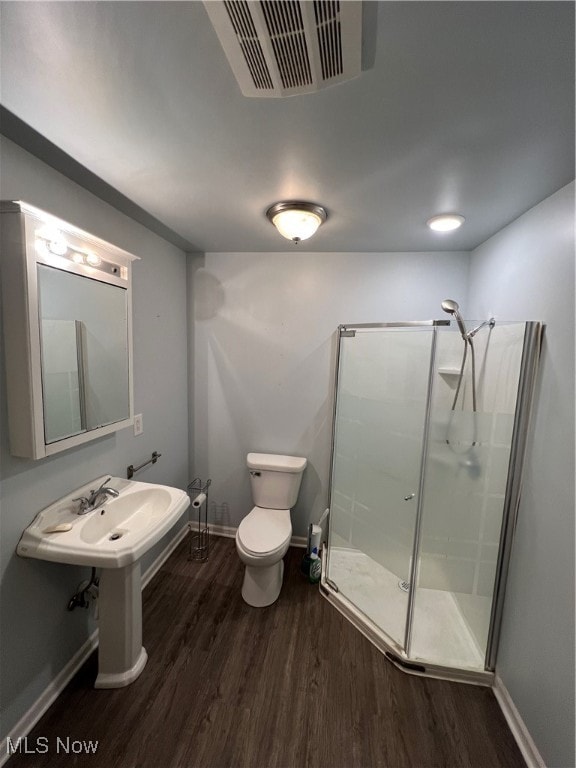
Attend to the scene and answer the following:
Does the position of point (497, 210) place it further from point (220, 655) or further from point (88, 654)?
point (88, 654)

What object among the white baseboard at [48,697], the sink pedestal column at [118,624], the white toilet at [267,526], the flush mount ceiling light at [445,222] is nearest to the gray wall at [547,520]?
the flush mount ceiling light at [445,222]

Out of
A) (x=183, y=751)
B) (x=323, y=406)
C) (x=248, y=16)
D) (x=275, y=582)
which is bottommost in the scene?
(x=183, y=751)

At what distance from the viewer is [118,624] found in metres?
1.34

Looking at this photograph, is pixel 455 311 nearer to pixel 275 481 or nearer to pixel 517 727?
pixel 275 481

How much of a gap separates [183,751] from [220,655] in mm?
375

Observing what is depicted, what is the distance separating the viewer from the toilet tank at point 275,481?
85.7 inches

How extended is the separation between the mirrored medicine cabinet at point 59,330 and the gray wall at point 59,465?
11cm

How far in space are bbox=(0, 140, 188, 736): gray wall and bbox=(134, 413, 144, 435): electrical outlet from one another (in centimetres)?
4

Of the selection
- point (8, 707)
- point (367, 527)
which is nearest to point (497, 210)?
point (367, 527)

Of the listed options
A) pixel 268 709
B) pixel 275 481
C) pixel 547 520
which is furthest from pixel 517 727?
pixel 275 481

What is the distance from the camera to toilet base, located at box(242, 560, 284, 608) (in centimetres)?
180

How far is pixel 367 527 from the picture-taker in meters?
2.03

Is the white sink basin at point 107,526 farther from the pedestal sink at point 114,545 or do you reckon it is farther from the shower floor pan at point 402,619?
the shower floor pan at point 402,619

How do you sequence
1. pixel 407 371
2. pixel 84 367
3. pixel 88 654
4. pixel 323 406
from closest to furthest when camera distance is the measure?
1. pixel 84 367
2. pixel 88 654
3. pixel 407 371
4. pixel 323 406
